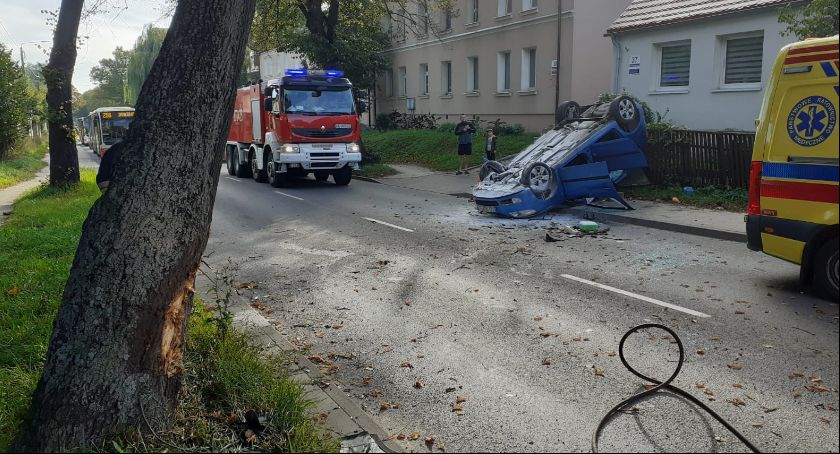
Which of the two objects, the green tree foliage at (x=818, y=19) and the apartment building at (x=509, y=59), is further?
the apartment building at (x=509, y=59)

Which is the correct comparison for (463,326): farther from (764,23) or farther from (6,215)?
(764,23)

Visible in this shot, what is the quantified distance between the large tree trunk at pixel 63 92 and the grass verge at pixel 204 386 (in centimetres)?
1021

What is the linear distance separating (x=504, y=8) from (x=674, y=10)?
1267cm

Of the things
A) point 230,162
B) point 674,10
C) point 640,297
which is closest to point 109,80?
point 230,162

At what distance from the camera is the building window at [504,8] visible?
3002 centimetres

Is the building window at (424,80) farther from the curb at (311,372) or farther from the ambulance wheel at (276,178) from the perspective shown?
the curb at (311,372)

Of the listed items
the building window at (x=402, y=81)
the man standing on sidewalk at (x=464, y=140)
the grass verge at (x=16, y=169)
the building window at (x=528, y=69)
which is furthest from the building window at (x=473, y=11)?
the grass verge at (x=16, y=169)

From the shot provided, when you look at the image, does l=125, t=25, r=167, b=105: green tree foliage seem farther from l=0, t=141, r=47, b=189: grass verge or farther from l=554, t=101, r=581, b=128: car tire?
l=554, t=101, r=581, b=128: car tire

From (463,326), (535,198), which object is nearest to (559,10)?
(535,198)

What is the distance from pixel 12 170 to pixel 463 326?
26.4 m

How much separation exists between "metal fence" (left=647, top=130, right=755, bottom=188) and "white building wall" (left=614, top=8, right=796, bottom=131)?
111 inches

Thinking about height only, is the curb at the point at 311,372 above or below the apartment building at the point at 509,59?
below

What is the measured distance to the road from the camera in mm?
4105

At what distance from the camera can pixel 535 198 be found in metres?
12.8
